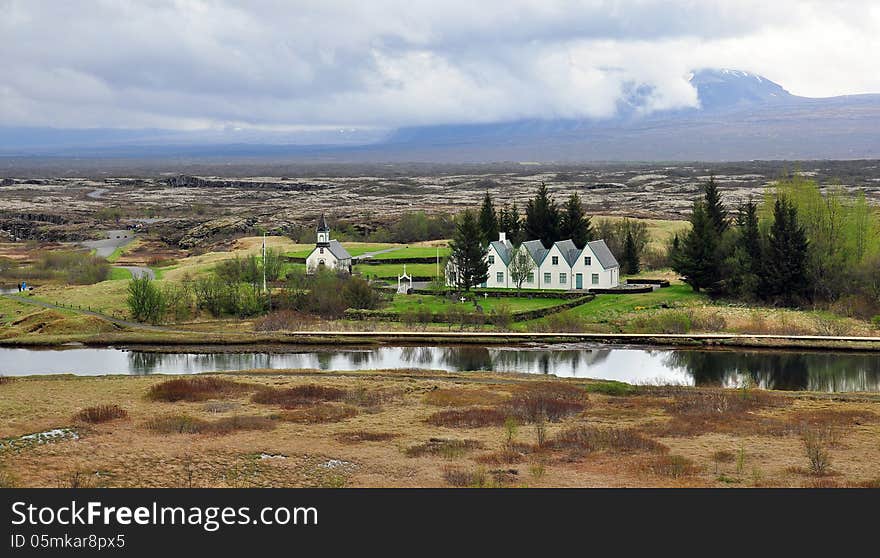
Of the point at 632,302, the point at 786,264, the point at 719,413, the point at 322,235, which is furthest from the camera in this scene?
the point at 322,235

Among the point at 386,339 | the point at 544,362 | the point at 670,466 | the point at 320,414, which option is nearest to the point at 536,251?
the point at 386,339

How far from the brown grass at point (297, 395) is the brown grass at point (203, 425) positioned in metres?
3.56

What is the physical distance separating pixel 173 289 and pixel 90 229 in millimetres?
70809

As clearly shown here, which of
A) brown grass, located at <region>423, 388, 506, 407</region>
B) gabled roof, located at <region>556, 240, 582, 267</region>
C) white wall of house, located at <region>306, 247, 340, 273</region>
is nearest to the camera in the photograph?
brown grass, located at <region>423, 388, 506, 407</region>

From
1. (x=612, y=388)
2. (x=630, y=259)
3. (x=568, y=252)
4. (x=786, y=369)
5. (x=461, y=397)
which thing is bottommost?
(x=786, y=369)

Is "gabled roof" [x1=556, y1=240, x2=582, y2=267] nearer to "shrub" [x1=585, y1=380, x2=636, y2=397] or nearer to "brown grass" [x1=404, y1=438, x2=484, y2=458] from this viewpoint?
"shrub" [x1=585, y1=380, x2=636, y2=397]

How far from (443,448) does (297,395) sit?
11.6 metres

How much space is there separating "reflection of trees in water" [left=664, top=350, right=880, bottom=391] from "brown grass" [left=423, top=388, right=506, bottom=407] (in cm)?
1100

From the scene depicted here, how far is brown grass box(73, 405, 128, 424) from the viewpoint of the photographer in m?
33.7

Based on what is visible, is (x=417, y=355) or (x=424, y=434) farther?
(x=417, y=355)

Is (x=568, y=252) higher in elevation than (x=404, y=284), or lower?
higher

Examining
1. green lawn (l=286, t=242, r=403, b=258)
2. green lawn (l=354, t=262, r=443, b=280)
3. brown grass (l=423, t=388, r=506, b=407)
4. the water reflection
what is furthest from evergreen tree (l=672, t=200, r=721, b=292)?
green lawn (l=286, t=242, r=403, b=258)

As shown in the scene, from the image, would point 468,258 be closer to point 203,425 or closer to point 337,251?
point 337,251

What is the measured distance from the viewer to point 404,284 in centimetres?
7181
